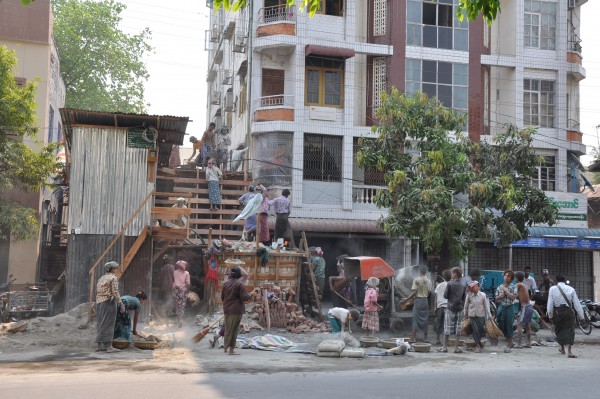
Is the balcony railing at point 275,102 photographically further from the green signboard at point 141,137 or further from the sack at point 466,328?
the sack at point 466,328

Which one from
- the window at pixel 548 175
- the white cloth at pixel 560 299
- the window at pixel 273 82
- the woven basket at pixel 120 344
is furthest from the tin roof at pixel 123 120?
the window at pixel 548 175

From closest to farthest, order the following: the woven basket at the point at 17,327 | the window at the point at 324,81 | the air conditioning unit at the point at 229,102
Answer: the woven basket at the point at 17,327
the window at the point at 324,81
the air conditioning unit at the point at 229,102

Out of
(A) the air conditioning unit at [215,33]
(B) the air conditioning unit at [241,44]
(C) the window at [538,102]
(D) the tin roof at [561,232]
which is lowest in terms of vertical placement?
(D) the tin roof at [561,232]

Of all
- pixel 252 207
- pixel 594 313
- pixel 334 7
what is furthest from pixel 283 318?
pixel 334 7

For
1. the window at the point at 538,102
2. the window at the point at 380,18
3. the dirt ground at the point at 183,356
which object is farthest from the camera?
the window at the point at 538,102

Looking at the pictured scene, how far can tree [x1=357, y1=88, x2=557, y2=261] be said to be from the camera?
64.4ft

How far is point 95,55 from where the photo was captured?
134ft

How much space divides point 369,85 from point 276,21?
14.6 ft

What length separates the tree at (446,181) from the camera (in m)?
19.6

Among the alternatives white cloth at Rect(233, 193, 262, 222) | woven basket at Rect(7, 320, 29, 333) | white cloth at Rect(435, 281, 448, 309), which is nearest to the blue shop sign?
white cloth at Rect(435, 281, 448, 309)

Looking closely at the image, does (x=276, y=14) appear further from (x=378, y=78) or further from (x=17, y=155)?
(x=17, y=155)

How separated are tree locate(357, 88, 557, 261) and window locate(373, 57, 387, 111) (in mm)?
6778

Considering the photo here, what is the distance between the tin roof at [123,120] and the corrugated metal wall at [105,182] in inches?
7.1

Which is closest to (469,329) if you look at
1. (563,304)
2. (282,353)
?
(563,304)
